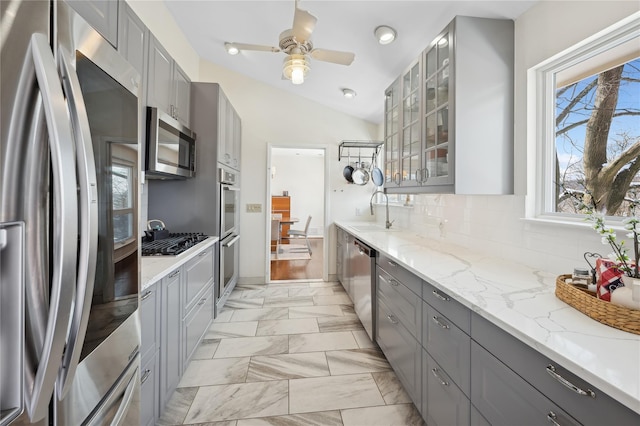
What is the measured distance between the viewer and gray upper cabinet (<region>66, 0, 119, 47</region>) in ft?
3.79

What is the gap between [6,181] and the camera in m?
0.49

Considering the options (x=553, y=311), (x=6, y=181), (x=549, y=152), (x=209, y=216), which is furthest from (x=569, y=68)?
(x=209, y=216)

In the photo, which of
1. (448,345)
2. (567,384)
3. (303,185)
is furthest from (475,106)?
(303,185)

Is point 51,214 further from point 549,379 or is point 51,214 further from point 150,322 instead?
point 549,379

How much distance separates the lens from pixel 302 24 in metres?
1.67

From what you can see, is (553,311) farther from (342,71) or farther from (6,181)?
(342,71)

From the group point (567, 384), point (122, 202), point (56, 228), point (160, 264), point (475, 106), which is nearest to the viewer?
point (56, 228)

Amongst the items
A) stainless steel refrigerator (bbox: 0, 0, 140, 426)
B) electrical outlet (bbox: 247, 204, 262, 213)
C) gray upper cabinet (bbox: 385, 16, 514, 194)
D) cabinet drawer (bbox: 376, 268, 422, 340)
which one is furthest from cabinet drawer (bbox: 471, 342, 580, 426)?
electrical outlet (bbox: 247, 204, 262, 213)

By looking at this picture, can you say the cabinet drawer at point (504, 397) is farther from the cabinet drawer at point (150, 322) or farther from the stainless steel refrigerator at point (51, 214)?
the cabinet drawer at point (150, 322)

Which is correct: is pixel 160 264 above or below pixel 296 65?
below

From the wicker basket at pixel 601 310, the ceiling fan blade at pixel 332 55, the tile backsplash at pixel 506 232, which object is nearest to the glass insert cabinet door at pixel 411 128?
the tile backsplash at pixel 506 232

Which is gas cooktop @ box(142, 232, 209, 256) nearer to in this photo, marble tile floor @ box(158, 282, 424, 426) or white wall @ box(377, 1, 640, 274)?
marble tile floor @ box(158, 282, 424, 426)

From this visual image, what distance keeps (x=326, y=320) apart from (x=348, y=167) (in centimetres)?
225

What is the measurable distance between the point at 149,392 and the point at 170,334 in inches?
11.9
